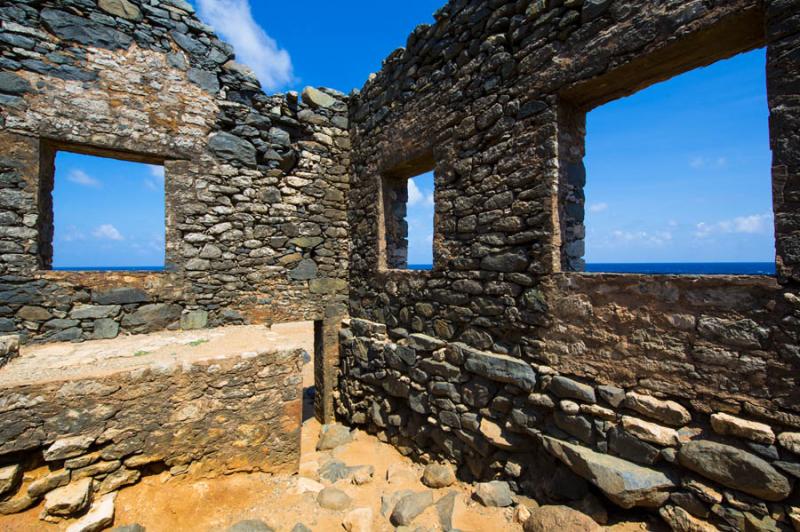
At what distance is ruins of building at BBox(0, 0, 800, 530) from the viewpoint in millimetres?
2250

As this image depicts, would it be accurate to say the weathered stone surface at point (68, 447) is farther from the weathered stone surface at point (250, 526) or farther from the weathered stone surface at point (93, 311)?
the weathered stone surface at point (93, 311)

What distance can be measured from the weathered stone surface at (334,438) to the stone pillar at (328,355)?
23.1 inches

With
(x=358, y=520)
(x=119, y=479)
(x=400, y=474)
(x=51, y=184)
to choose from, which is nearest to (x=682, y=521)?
(x=358, y=520)

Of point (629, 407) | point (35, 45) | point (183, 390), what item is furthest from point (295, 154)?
point (629, 407)

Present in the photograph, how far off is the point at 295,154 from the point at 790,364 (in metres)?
5.66

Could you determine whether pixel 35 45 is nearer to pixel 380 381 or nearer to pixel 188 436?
pixel 188 436

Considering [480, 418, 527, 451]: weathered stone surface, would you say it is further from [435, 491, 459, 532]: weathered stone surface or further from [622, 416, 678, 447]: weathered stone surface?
[622, 416, 678, 447]: weathered stone surface

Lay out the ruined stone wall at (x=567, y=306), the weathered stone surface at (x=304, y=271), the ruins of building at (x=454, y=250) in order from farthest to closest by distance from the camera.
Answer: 1. the weathered stone surface at (x=304, y=271)
2. the ruins of building at (x=454, y=250)
3. the ruined stone wall at (x=567, y=306)

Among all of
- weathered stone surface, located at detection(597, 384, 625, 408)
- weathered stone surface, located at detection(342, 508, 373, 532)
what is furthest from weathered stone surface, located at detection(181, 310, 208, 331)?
weathered stone surface, located at detection(597, 384, 625, 408)

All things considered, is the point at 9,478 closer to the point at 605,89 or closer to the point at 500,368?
the point at 500,368

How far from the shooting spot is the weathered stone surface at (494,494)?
3.22 metres

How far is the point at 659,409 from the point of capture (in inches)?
98.0

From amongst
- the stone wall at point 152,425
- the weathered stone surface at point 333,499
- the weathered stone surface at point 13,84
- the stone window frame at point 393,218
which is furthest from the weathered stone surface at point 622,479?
the weathered stone surface at point 13,84

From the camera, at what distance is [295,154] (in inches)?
224
